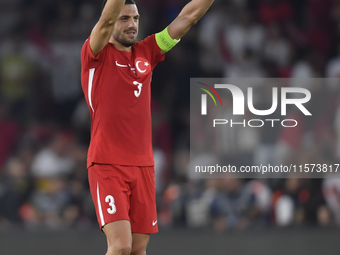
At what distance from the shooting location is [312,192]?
7.20m

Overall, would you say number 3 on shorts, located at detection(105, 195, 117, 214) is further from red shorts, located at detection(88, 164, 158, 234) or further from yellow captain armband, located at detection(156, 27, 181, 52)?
yellow captain armband, located at detection(156, 27, 181, 52)

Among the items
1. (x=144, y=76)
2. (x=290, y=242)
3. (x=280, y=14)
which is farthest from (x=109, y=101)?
(x=280, y=14)

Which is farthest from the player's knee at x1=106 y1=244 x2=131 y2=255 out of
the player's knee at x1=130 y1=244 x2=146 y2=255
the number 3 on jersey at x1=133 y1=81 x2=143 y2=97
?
the number 3 on jersey at x1=133 y1=81 x2=143 y2=97

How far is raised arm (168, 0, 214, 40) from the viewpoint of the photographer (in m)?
4.66

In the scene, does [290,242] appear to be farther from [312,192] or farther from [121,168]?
[121,168]

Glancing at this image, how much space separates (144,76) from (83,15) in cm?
599

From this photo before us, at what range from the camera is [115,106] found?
4.39 m

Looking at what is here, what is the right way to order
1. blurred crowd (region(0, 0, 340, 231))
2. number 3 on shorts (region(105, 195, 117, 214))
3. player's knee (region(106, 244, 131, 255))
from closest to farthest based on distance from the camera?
player's knee (region(106, 244, 131, 255))
number 3 on shorts (region(105, 195, 117, 214))
blurred crowd (region(0, 0, 340, 231))

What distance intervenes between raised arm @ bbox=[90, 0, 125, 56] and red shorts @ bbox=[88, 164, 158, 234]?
0.96 m

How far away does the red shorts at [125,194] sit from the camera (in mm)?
4254

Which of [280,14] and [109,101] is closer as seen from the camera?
[109,101]

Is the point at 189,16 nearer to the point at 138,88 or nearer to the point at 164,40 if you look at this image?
the point at 164,40

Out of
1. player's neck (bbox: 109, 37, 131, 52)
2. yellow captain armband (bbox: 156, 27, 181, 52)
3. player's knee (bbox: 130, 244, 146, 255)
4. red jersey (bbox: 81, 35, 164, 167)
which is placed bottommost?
player's knee (bbox: 130, 244, 146, 255)

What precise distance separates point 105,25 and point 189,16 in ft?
2.77
